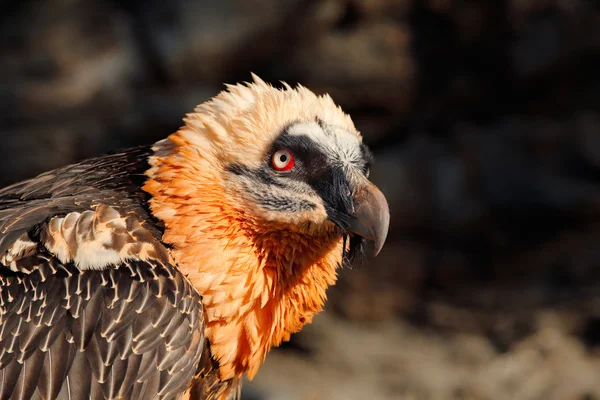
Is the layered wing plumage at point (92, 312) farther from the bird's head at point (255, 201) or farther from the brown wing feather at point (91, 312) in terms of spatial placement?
the bird's head at point (255, 201)

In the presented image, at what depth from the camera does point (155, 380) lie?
3.56 m

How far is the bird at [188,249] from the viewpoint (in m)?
3.50

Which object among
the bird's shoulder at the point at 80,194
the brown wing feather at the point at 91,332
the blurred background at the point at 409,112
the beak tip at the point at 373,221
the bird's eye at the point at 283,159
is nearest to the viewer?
the brown wing feather at the point at 91,332

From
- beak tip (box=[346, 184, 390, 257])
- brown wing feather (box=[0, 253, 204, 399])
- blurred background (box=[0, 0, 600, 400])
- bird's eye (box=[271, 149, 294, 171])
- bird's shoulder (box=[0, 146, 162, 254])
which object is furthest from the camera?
blurred background (box=[0, 0, 600, 400])

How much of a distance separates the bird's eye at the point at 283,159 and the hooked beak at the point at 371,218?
1.21ft

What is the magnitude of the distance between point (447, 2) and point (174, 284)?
→ 6.25 m

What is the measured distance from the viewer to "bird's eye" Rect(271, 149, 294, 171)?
12.6 feet

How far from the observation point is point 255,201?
380 centimetres

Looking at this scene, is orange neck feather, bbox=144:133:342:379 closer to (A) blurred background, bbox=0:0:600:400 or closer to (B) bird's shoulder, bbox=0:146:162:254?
(B) bird's shoulder, bbox=0:146:162:254

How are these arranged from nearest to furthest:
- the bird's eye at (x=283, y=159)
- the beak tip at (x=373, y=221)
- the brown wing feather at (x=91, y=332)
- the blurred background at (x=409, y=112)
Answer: the brown wing feather at (x=91, y=332) < the beak tip at (x=373, y=221) < the bird's eye at (x=283, y=159) < the blurred background at (x=409, y=112)

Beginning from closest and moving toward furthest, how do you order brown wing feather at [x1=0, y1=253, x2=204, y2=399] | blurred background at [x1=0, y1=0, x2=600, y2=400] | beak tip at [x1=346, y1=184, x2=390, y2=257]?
brown wing feather at [x1=0, y1=253, x2=204, y2=399]
beak tip at [x1=346, y1=184, x2=390, y2=257]
blurred background at [x1=0, y1=0, x2=600, y2=400]

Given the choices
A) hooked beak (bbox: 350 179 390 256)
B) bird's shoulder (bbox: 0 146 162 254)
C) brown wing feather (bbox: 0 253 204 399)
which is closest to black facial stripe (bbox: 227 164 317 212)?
hooked beak (bbox: 350 179 390 256)

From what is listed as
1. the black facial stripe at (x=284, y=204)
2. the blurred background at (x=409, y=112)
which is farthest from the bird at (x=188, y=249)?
the blurred background at (x=409, y=112)

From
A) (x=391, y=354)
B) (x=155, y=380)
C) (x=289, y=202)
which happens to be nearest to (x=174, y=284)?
(x=155, y=380)
